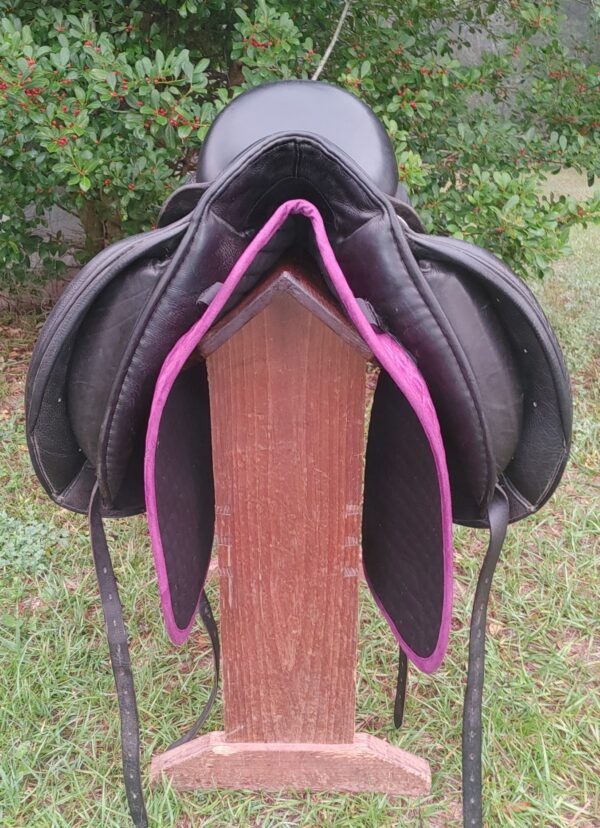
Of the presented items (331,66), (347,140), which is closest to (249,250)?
(347,140)

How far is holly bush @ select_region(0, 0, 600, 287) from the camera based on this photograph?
1894mm

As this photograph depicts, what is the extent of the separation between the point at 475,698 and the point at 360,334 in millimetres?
563

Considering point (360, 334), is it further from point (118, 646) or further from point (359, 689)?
point (359, 689)

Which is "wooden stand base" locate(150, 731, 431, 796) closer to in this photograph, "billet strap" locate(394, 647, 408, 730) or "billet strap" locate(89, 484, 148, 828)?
"billet strap" locate(394, 647, 408, 730)

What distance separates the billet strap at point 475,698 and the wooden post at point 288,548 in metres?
Answer: 0.20

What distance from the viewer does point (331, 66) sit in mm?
2562

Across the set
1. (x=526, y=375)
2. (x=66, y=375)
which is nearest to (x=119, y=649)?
(x=66, y=375)

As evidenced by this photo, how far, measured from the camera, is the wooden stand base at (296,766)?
1.20 m

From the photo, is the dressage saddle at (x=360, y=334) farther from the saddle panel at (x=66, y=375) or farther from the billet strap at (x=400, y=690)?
the billet strap at (x=400, y=690)

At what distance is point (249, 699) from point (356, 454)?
1.66 feet

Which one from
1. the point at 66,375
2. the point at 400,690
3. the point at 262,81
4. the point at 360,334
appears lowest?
the point at 400,690

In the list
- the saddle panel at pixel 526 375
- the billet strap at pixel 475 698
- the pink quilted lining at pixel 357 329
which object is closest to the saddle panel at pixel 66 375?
the pink quilted lining at pixel 357 329

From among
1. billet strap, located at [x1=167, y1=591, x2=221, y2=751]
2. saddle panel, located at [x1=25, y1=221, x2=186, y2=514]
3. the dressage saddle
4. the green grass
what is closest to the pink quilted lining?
the dressage saddle

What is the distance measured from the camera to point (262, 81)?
1.99m
